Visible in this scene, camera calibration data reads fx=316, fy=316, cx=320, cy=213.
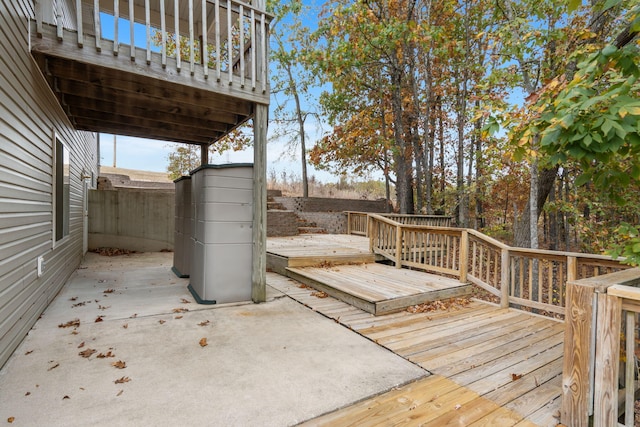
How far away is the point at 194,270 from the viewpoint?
14.3 ft

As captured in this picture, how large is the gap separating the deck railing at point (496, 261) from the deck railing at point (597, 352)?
163 cm

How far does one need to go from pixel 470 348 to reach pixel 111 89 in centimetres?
474

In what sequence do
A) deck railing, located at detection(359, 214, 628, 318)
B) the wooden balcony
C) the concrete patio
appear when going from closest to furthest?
the concrete patio, the wooden balcony, deck railing, located at detection(359, 214, 628, 318)

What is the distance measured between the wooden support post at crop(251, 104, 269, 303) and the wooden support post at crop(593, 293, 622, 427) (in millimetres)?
3186

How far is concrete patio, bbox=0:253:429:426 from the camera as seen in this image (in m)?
1.84

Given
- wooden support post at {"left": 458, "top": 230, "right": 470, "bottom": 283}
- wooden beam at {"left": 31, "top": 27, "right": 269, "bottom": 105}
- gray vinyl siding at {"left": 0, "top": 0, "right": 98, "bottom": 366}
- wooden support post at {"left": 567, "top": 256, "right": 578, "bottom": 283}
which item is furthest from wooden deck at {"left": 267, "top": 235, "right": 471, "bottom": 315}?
gray vinyl siding at {"left": 0, "top": 0, "right": 98, "bottom": 366}

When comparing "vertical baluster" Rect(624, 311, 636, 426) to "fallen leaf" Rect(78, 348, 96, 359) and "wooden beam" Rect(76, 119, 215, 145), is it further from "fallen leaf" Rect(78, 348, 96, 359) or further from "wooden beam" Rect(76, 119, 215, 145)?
"wooden beam" Rect(76, 119, 215, 145)

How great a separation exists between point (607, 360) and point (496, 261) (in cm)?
275

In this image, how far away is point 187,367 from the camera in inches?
93.1

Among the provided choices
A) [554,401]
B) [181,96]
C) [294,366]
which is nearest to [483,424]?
[554,401]

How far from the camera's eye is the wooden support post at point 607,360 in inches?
67.5

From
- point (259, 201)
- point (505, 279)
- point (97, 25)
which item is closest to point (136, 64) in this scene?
point (97, 25)

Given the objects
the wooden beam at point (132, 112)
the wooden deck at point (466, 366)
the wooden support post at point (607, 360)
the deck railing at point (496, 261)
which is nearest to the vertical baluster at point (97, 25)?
the wooden beam at point (132, 112)

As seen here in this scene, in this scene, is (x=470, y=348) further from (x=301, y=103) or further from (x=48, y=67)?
(x=301, y=103)
